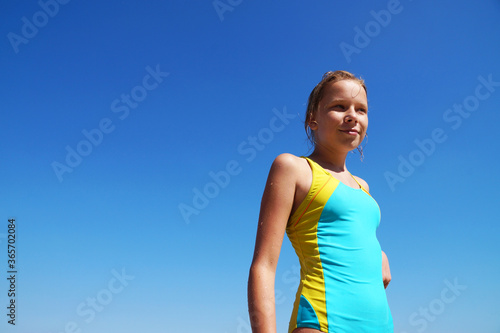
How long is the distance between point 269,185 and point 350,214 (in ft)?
1.80

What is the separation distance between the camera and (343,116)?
2.90 metres

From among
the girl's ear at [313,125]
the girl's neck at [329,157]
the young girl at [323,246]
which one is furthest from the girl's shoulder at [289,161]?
the girl's ear at [313,125]

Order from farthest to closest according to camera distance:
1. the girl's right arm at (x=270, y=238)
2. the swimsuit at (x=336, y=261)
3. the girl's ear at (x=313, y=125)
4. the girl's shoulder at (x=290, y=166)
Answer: the girl's ear at (x=313, y=125) → the girl's shoulder at (x=290, y=166) → the swimsuit at (x=336, y=261) → the girl's right arm at (x=270, y=238)

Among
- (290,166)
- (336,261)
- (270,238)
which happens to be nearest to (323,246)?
(336,261)

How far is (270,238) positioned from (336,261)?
0.42 m

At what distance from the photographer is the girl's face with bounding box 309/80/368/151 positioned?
289 centimetres

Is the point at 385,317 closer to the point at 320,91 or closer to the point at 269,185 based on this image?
the point at 269,185

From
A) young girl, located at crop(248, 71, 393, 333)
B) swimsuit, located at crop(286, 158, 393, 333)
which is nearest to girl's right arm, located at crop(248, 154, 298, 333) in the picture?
young girl, located at crop(248, 71, 393, 333)

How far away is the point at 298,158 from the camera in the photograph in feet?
8.76

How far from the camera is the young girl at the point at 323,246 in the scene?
7.39 ft

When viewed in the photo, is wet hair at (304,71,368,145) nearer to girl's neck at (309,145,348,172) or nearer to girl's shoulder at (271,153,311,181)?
girl's neck at (309,145,348,172)

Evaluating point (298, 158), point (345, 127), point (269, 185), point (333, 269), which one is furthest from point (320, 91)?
point (333, 269)

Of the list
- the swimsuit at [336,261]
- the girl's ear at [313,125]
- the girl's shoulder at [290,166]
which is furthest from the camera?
the girl's ear at [313,125]

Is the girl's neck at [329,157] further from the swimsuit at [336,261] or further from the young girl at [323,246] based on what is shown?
the swimsuit at [336,261]
